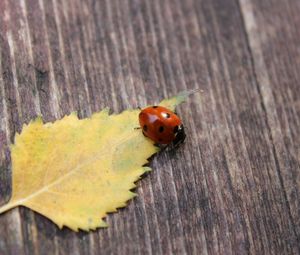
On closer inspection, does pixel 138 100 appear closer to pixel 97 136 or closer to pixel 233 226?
pixel 97 136

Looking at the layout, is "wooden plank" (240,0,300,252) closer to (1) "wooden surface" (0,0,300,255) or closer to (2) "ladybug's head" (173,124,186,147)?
(1) "wooden surface" (0,0,300,255)

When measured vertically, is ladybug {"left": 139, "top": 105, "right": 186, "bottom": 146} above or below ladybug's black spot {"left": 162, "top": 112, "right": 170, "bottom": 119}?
below

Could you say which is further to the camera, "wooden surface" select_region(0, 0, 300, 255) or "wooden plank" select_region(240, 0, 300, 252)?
"wooden plank" select_region(240, 0, 300, 252)

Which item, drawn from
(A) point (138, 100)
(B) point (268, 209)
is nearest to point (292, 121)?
(B) point (268, 209)

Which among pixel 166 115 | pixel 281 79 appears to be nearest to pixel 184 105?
pixel 166 115

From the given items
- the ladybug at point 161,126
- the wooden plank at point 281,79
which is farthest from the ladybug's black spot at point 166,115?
the wooden plank at point 281,79

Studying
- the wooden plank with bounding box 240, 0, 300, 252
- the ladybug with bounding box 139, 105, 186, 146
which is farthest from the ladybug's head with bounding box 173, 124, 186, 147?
the wooden plank with bounding box 240, 0, 300, 252

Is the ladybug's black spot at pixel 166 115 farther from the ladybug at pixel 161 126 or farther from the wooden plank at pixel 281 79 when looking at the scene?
the wooden plank at pixel 281 79
